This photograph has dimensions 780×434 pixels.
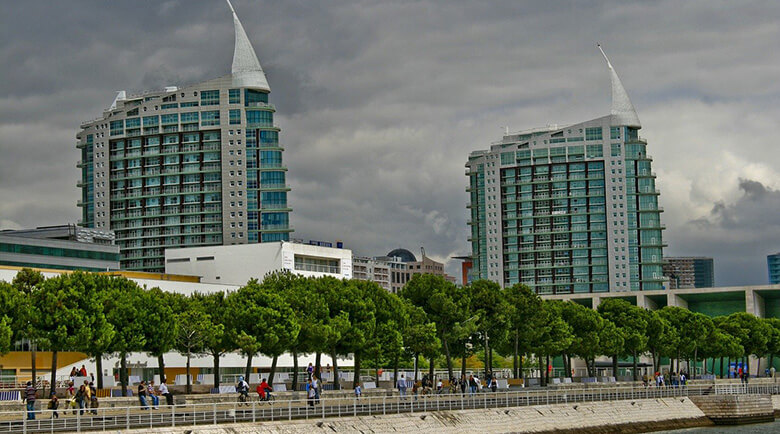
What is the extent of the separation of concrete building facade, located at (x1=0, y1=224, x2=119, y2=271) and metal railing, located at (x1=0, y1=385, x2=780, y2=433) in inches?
3514

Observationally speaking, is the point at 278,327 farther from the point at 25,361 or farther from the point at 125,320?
the point at 25,361

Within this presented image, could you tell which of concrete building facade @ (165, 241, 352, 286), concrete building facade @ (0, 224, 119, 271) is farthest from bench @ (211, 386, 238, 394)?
concrete building facade @ (0, 224, 119, 271)

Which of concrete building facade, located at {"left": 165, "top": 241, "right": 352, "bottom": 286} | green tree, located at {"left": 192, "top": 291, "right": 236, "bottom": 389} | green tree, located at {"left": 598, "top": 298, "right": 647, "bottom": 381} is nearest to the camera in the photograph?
green tree, located at {"left": 192, "top": 291, "right": 236, "bottom": 389}

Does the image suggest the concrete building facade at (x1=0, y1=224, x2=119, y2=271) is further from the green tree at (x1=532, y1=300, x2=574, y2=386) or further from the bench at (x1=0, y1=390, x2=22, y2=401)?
the bench at (x1=0, y1=390, x2=22, y2=401)

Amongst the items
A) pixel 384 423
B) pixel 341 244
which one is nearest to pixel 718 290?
pixel 341 244

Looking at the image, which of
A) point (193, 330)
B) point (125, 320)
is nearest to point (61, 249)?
point (193, 330)

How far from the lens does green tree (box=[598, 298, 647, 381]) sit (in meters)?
124

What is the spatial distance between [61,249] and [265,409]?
109 metres

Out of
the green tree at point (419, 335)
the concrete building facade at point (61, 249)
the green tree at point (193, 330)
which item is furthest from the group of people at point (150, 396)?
the concrete building facade at point (61, 249)

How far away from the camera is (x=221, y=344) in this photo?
274ft

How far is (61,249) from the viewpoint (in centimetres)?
16150

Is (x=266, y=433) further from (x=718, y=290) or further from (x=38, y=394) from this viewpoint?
(x=718, y=290)

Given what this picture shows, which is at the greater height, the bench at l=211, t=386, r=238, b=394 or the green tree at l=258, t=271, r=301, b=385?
the green tree at l=258, t=271, r=301, b=385

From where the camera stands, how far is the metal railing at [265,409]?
5072cm
